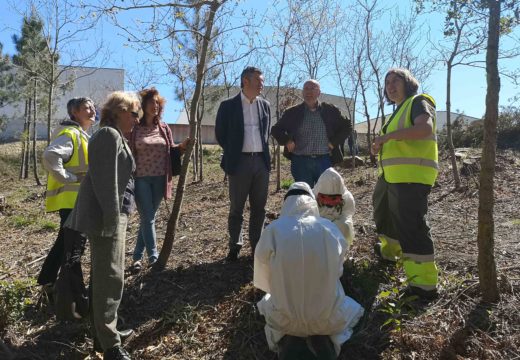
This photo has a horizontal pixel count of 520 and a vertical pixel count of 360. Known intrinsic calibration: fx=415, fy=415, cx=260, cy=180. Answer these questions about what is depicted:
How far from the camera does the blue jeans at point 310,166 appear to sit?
4566 mm

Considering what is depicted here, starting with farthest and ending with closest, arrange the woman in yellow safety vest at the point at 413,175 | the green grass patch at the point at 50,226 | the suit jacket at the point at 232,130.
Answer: the green grass patch at the point at 50,226 → the suit jacket at the point at 232,130 → the woman in yellow safety vest at the point at 413,175

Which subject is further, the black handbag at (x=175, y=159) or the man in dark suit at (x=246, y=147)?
the black handbag at (x=175, y=159)

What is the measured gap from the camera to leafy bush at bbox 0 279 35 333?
360cm

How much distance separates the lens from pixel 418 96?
3.40 metres

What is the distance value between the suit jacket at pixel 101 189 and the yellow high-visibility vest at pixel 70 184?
92 cm

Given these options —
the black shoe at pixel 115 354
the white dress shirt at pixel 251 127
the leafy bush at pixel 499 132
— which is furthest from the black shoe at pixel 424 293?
the leafy bush at pixel 499 132

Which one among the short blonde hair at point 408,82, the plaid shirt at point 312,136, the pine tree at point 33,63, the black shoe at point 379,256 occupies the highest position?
the pine tree at point 33,63

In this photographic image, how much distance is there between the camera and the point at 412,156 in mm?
3416

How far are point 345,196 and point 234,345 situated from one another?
158 cm

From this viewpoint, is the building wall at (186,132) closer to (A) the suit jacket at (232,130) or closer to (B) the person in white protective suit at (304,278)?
(A) the suit jacket at (232,130)

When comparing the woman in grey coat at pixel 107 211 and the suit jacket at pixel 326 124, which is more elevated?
the suit jacket at pixel 326 124

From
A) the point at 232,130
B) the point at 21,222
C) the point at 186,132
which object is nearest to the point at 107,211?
the point at 232,130

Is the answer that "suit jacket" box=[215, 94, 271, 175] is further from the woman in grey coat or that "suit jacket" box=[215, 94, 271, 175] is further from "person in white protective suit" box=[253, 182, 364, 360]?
"person in white protective suit" box=[253, 182, 364, 360]

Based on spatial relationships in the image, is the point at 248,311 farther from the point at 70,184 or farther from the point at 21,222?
the point at 21,222
